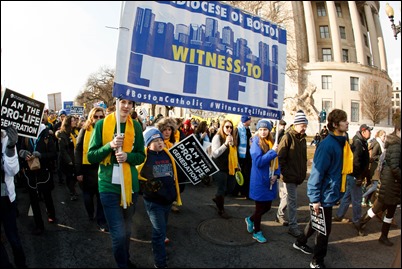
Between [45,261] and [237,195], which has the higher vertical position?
[237,195]

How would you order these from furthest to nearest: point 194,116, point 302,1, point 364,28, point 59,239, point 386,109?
point 364,28
point 302,1
point 386,109
point 194,116
point 59,239

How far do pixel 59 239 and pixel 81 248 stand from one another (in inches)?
20.6

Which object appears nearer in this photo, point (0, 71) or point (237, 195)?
point (0, 71)

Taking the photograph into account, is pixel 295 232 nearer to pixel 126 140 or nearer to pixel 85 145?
pixel 126 140

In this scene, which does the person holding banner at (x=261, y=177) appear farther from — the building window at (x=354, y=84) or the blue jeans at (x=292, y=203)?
the building window at (x=354, y=84)

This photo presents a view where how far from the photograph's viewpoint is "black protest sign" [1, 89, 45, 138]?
12.2ft

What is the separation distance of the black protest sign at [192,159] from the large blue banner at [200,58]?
2.42ft

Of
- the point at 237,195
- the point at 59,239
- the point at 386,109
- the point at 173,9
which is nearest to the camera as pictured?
the point at 173,9

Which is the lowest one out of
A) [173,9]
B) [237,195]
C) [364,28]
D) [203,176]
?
[237,195]

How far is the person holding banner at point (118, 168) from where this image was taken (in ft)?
10.2

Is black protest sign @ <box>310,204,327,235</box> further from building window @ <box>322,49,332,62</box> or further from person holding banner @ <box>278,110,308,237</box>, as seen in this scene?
building window @ <box>322,49,332,62</box>

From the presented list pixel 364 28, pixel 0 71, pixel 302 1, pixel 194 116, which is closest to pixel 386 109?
pixel 364 28

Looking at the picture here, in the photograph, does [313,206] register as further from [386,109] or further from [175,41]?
[386,109]

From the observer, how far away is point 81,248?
12.9 ft
